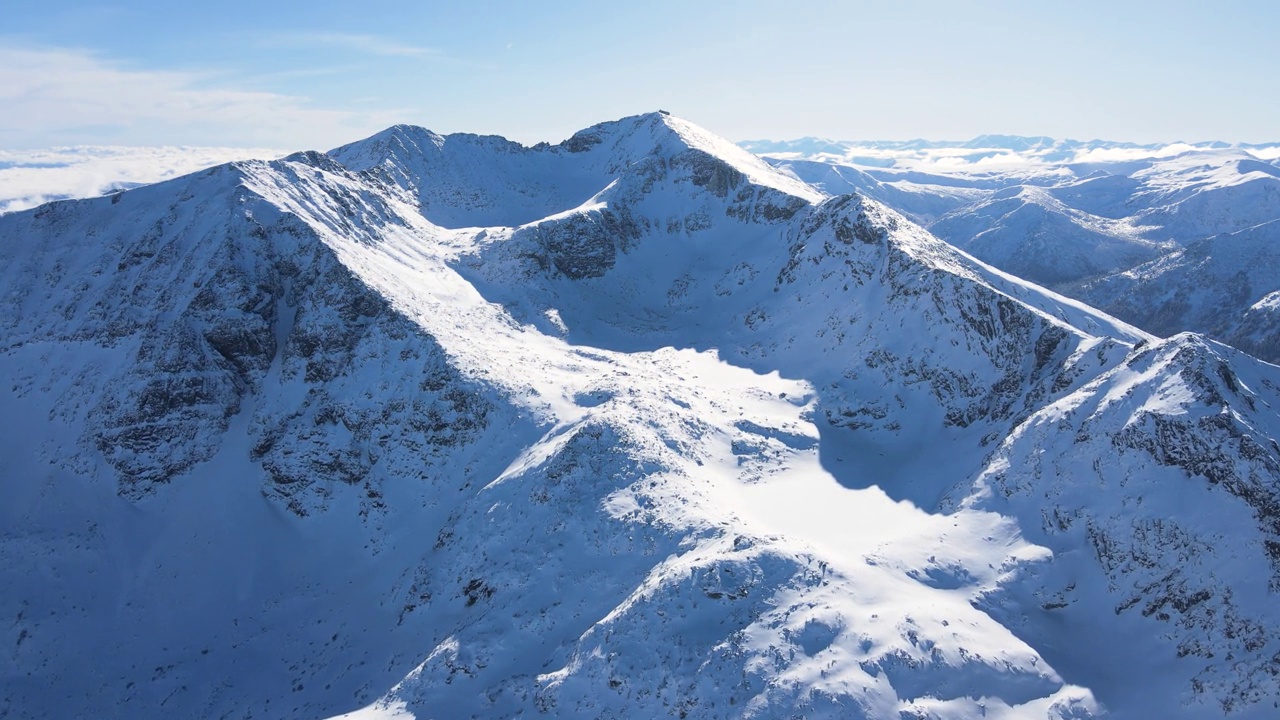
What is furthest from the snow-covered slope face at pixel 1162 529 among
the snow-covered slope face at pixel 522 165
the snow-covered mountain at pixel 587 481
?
the snow-covered slope face at pixel 522 165

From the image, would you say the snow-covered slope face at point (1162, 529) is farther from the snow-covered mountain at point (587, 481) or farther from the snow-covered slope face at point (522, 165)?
the snow-covered slope face at point (522, 165)

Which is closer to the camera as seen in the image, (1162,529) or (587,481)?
(1162,529)

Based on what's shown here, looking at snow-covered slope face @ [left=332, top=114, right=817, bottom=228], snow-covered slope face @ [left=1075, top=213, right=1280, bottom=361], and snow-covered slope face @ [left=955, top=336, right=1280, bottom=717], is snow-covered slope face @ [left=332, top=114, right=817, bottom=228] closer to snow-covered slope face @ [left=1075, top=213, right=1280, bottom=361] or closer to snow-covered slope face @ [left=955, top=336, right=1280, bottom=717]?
snow-covered slope face @ [left=955, top=336, right=1280, bottom=717]

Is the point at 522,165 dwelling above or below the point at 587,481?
above

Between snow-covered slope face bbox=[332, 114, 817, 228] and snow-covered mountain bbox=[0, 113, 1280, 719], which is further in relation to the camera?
snow-covered slope face bbox=[332, 114, 817, 228]

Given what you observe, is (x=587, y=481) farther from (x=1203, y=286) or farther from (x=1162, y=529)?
(x=1203, y=286)

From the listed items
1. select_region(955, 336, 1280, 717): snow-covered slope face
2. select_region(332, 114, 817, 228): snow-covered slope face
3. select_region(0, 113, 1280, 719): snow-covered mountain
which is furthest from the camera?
select_region(332, 114, 817, 228): snow-covered slope face

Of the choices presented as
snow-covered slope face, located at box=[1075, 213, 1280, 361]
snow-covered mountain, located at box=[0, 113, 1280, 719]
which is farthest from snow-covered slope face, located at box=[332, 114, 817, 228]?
snow-covered slope face, located at box=[1075, 213, 1280, 361]

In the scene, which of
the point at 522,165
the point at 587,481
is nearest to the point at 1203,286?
the point at 522,165

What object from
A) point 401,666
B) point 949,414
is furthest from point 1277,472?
point 401,666
